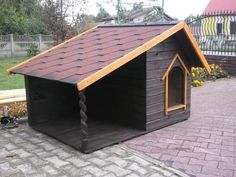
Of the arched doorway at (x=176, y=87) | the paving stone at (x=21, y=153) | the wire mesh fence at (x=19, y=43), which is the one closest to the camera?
the paving stone at (x=21, y=153)

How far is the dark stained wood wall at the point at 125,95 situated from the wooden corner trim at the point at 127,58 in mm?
376

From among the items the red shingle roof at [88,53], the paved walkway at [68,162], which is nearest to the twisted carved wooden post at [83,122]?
the paved walkway at [68,162]

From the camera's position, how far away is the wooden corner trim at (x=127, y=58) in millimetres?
4630

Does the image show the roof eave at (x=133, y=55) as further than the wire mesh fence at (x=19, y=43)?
No

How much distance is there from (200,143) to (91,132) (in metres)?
2.01

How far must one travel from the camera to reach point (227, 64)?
12.9 metres

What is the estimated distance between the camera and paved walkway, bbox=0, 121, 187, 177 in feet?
14.6

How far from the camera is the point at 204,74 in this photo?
40.1ft

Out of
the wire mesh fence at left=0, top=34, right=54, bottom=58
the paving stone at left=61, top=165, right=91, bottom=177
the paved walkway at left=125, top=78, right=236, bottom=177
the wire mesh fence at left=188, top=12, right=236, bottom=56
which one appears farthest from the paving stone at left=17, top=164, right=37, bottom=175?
the wire mesh fence at left=0, top=34, right=54, bottom=58

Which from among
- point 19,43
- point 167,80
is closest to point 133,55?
point 167,80

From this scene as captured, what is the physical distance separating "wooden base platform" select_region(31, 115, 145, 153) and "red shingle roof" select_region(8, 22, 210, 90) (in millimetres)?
1184

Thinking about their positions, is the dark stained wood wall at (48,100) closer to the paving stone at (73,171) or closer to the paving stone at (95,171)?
the paving stone at (73,171)

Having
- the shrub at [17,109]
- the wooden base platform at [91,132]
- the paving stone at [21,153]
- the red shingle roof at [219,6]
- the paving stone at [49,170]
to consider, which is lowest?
the paving stone at [49,170]

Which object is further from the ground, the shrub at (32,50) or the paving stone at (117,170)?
the shrub at (32,50)
